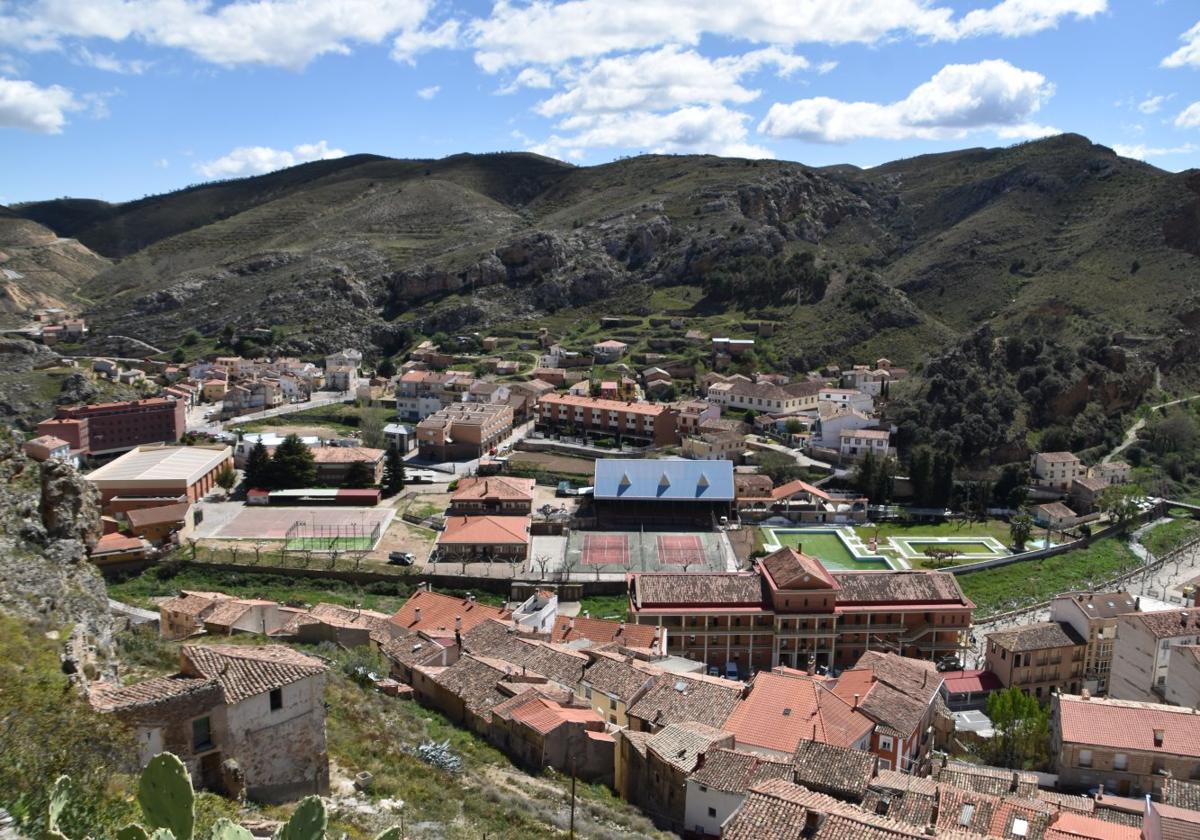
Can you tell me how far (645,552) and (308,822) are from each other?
33786mm

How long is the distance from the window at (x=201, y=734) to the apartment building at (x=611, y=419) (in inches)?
1747

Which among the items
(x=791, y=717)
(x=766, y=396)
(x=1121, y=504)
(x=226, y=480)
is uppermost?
(x=766, y=396)

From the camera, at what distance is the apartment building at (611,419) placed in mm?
55562

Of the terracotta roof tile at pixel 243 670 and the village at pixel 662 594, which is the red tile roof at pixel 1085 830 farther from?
the terracotta roof tile at pixel 243 670

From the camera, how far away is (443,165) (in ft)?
479

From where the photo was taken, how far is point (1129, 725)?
2044 cm

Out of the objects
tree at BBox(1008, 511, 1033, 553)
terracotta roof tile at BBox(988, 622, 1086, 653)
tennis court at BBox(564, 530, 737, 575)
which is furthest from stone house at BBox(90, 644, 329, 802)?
tree at BBox(1008, 511, 1033, 553)

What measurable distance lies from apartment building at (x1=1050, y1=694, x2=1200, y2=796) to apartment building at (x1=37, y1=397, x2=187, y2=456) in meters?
50.7

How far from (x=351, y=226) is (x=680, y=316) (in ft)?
163

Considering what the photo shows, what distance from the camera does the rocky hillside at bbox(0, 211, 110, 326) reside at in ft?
319

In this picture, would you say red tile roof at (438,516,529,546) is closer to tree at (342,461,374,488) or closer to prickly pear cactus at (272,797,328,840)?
tree at (342,461,374,488)

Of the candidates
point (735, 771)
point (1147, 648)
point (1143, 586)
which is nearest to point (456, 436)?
point (1143, 586)

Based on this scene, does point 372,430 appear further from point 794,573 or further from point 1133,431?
point 1133,431

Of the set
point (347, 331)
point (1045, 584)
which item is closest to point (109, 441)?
point (347, 331)
